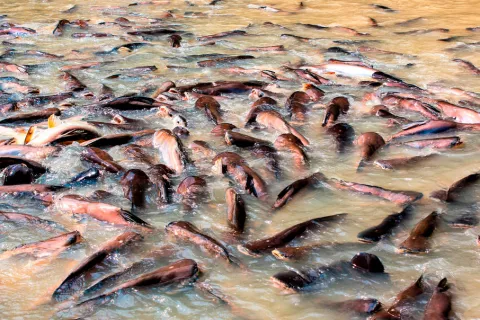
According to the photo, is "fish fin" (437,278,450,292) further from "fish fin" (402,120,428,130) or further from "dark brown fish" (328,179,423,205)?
"fish fin" (402,120,428,130)

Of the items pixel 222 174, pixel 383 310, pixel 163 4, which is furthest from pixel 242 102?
pixel 163 4

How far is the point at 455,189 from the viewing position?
386 centimetres

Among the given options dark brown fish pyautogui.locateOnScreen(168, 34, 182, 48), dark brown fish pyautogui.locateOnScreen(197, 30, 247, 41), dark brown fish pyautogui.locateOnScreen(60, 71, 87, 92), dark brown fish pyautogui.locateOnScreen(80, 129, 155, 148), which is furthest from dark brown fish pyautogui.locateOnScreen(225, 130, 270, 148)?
dark brown fish pyautogui.locateOnScreen(197, 30, 247, 41)

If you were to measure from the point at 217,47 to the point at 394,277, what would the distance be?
5.64 meters

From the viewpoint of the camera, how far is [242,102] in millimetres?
5730

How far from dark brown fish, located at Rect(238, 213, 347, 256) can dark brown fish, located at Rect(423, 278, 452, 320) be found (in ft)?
2.70

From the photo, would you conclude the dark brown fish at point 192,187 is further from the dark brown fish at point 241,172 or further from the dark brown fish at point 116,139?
the dark brown fish at point 116,139

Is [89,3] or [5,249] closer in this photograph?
[5,249]

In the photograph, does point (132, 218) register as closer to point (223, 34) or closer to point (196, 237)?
point (196, 237)

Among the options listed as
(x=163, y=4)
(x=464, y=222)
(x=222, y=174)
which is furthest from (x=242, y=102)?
(x=163, y=4)

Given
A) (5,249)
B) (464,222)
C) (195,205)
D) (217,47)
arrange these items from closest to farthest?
(5,249) → (464,222) → (195,205) → (217,47)

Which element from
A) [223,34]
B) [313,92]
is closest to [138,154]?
[313,92]

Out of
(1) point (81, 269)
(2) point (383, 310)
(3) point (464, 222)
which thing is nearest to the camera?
(2) point (383, 310)

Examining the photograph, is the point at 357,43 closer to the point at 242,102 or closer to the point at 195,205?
the point at 242,102
